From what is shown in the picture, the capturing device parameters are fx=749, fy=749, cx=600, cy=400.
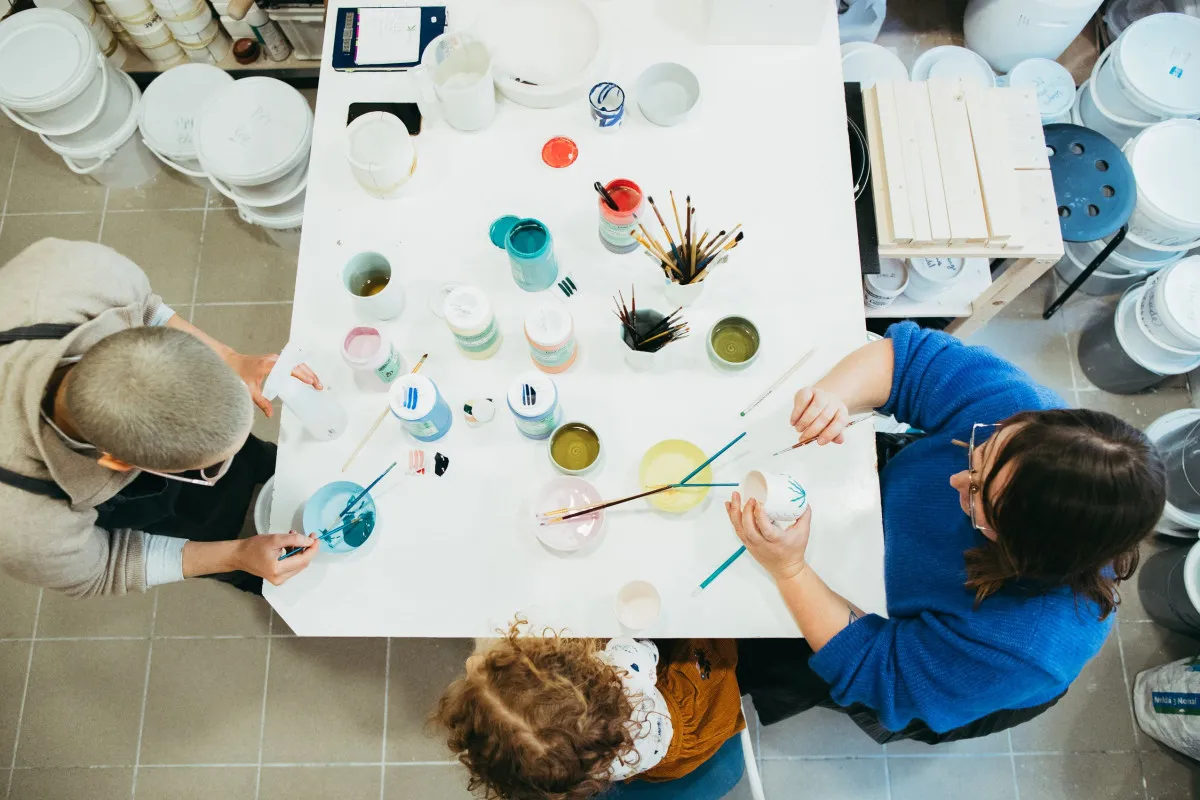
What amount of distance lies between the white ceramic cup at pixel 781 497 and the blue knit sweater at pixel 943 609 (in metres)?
0.23

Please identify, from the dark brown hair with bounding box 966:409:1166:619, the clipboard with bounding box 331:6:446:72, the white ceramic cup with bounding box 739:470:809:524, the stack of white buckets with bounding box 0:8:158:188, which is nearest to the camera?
the dark brown hair with bounding box 966:409:1166:619

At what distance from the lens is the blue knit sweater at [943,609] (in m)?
1.27

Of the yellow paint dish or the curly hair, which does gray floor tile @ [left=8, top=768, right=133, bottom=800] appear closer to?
the curly hair

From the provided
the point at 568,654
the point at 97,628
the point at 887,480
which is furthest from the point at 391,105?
the point at 97,628

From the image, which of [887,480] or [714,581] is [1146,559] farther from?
[714,581]

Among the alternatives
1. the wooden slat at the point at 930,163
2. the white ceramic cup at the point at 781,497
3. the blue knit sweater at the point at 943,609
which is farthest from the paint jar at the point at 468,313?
the wooden slat at the point at 930,163

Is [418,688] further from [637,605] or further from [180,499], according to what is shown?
[637,605]

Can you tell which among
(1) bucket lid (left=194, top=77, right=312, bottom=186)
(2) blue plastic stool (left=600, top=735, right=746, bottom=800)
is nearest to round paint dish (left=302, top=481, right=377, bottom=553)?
(2) blue plastic stool (left=600, top=735, right=746, bottom=800)

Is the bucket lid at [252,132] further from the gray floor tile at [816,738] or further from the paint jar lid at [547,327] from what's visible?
the gray floor tile at [816,738]

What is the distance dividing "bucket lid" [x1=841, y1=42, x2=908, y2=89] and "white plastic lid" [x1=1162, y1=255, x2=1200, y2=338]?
973 mm

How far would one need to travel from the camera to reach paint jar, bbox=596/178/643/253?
1.53 m

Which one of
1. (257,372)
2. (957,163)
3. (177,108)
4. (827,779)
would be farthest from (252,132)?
(827,779)

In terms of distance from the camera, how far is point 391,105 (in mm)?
1692

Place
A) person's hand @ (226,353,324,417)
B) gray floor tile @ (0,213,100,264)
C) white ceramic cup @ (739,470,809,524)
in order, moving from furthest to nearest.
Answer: gray floor tile @ (0,213,100,264), person's hand @ (226,353,324,417), white ceramic cup @ (739,470,809,524)
